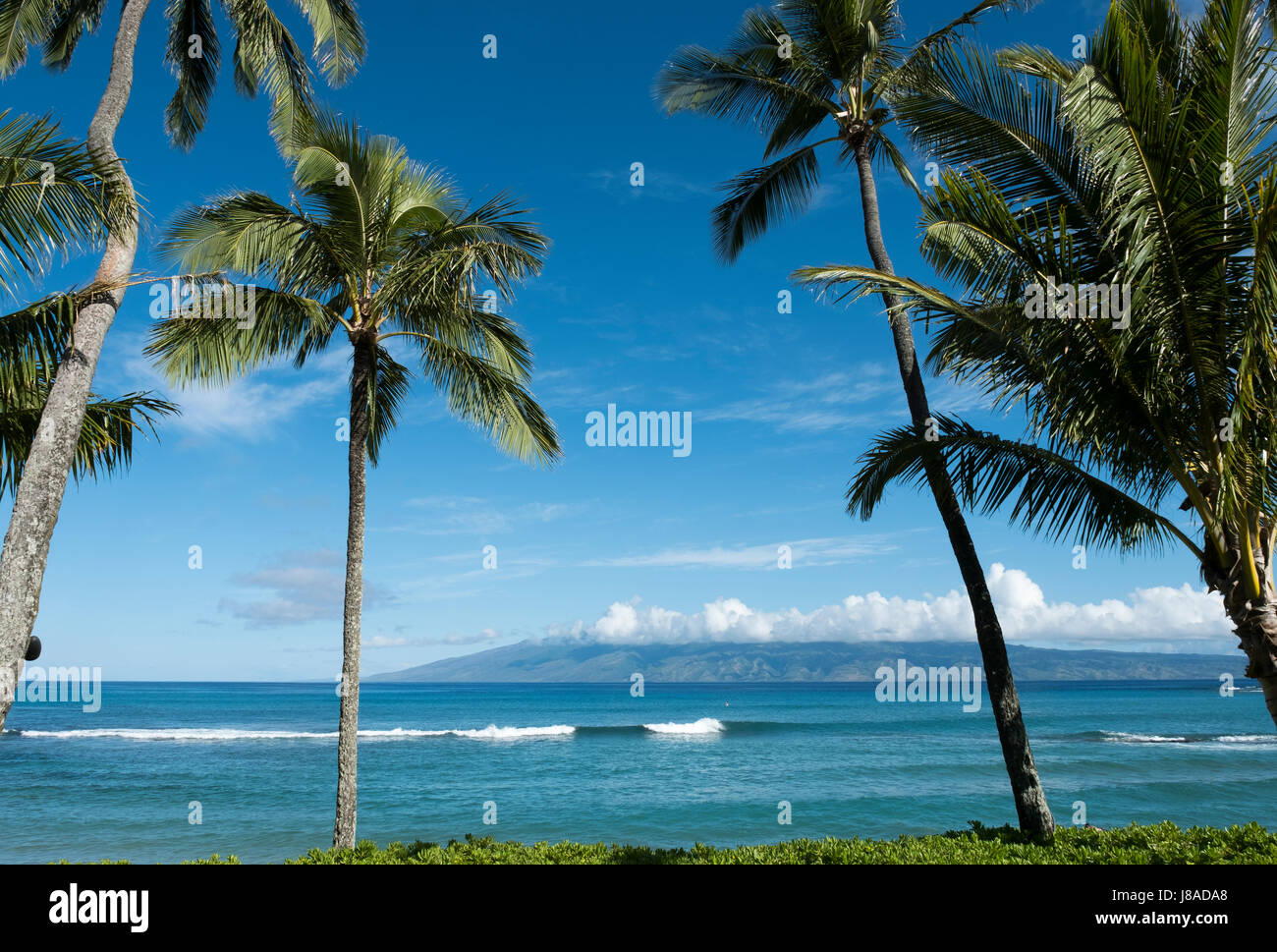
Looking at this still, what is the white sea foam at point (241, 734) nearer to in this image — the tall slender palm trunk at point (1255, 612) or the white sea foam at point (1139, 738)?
the white sea foam at point (1139, 738)

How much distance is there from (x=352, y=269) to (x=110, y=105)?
2.76 m

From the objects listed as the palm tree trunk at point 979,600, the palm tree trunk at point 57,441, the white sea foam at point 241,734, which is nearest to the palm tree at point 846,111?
the palm tree trunk at point 979,600

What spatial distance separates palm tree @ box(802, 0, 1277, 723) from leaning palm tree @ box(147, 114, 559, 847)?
13.9 ft

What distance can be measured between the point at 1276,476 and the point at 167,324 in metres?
11.7

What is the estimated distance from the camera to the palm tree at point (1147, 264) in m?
6.03

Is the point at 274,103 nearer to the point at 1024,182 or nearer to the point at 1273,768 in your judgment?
the point at 1024,182

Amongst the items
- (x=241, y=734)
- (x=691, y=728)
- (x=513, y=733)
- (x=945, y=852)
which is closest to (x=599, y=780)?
(x=513, y=733)

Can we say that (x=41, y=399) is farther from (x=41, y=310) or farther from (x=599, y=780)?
(x=599, y=780)

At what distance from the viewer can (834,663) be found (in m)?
154

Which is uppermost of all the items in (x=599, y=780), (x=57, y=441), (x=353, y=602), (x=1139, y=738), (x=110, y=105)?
(x=110, y=105)

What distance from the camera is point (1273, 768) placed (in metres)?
25.6

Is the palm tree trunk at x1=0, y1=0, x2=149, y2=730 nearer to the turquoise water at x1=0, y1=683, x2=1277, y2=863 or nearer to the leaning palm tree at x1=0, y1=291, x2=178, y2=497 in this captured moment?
the leaning palm tree at x1=0, y1=291, x2=178, y2=497
